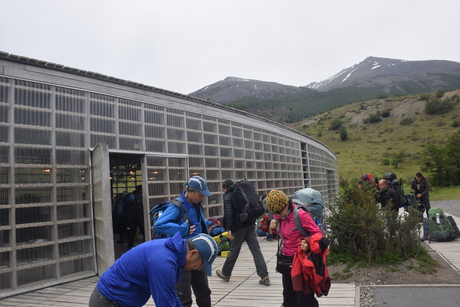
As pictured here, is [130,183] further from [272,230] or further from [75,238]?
[272,230]

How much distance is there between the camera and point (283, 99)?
454 feet

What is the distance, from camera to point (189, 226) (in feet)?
12.8

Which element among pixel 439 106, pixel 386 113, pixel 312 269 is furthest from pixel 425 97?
pixel 312 269

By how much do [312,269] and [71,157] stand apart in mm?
5030

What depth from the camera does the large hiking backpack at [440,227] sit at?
304 inches

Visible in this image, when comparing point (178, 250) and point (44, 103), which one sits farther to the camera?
point (44, 103)

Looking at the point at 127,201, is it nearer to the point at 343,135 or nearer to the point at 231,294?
the point at 231,294

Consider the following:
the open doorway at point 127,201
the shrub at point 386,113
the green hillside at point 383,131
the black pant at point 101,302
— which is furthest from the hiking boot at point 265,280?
the shrub at point 386,113

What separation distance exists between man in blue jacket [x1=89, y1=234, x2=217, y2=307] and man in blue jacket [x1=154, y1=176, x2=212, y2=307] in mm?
1015

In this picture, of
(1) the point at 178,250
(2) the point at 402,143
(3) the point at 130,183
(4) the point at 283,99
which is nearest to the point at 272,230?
(1) the point at 178,250

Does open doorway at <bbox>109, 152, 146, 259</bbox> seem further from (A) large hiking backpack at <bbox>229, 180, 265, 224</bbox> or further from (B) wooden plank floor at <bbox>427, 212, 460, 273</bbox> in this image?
(B) wooden plank floor at <bbox>427, 212, 460, 273</bbox>

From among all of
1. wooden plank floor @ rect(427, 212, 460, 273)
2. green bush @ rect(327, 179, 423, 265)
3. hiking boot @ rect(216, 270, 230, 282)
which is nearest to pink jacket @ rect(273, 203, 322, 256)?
hiking boot @ rect(216, 270, 230, 282)

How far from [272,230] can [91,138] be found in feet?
14.4

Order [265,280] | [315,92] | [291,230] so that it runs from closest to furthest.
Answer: [291,230] → [265,280] → [315,92]
